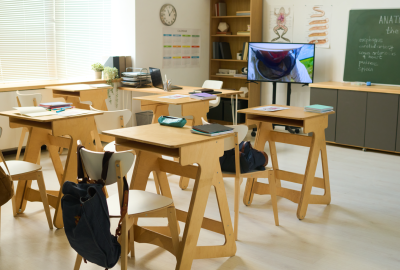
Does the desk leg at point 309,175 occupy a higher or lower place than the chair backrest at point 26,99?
lower

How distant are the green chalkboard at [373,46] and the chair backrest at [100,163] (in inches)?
184

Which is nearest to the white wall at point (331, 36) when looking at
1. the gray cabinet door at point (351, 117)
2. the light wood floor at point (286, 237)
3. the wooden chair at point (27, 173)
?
the gray cabinet door at point (351, 117)

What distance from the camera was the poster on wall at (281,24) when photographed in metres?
6.66

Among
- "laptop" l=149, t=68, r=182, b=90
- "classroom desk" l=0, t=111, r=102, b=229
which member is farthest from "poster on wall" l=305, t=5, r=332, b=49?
"classroom desk" l=0, t=111, r=102, b=229

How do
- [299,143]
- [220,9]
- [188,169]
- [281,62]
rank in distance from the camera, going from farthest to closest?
[220,9], [281,62], [299,143], [188,169]

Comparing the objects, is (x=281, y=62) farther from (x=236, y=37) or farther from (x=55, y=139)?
(x=55, y=139)

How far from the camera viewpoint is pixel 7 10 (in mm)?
5391

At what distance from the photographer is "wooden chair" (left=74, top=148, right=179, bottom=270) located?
213 centimetres

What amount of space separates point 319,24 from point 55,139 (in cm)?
450

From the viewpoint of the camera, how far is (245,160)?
3021mm

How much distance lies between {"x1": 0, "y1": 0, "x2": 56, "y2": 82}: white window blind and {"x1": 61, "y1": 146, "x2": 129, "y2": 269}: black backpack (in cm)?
400

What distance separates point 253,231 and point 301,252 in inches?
17.2

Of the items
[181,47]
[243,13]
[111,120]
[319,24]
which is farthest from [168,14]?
A: [111,120]

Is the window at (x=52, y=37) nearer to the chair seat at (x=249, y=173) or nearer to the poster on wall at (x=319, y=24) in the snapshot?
the poster on wall at (x=319, y=24)
